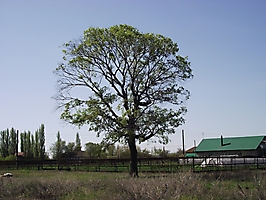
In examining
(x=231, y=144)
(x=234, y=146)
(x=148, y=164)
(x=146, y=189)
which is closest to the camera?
(x=146, y=189)

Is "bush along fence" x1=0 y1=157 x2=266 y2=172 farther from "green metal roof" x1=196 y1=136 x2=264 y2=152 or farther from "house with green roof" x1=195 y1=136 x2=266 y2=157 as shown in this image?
"green metal roof" x1=196 y1=136 x2=264 y2=152

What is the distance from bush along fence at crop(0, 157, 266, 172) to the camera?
36.8 meters

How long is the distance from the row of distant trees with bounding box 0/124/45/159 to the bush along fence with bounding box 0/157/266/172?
31108 mm

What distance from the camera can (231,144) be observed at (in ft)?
236

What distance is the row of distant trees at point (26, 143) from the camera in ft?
270

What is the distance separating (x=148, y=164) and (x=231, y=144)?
35717 millimetres

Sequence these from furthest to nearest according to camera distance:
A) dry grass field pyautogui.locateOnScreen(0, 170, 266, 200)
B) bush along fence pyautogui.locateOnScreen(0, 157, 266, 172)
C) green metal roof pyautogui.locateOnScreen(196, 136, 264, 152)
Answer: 1. green metal roof pyautogui.locateOnScreen(196, 136, 264, 152)
2. bush along fence pyautogui.locateOnScreen(0, 157, 266, 172)
3. dry grass field pyautogui.locateOnScreen(0, 170, 266, 200)

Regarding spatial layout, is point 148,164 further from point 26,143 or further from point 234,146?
point 26,143

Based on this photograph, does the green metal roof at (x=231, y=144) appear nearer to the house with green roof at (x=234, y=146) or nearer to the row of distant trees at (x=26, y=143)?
the house with green roof at (x=234, y=146)

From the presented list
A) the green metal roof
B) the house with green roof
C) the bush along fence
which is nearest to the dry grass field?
the bush along fence

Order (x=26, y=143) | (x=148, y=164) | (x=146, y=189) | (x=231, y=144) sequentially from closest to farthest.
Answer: (x=146, y=189)
(x=148, y=164)
(x=231, y=144)
(x=26, y=143)

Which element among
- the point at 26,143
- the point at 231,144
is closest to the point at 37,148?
the point at 26,143

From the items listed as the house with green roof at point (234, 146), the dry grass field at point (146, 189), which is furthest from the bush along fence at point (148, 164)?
the house with green roof at point (234, 146)

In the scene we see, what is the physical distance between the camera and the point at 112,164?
43.3 m
